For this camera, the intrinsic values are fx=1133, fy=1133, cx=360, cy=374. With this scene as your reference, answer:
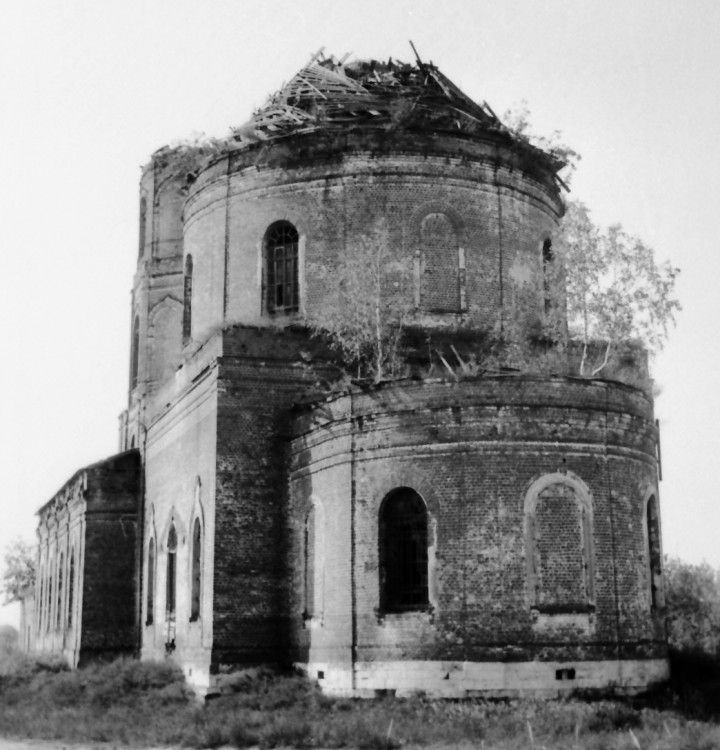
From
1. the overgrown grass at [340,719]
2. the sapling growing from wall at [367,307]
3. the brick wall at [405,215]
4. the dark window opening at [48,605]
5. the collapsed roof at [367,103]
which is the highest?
the collapsed roof at [367,103]

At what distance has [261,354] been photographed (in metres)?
21.8

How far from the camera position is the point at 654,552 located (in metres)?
19.6

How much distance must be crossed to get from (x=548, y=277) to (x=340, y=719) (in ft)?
→ 39.4

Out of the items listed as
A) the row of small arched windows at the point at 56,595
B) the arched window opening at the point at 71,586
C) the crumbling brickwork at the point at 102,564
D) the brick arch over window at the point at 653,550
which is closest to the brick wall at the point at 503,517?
the brick arch over window at the point at 653,550

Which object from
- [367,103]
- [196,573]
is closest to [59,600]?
[196,573]

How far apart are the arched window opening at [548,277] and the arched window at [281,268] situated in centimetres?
554

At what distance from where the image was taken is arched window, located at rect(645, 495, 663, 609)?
19.4 meters

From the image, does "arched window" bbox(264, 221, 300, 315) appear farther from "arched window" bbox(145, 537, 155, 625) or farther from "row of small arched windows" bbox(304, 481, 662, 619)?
"row of small arched windows" bbox(304, 481, 662, 619)

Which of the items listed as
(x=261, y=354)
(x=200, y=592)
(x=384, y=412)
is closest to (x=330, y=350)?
(x=261, y=354)

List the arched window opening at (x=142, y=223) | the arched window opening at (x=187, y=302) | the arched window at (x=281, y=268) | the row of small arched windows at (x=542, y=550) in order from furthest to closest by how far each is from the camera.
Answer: the arched window opening at (x=142, y=223)
the arched window opening at (x=187, y=302)
the arched window at (x=281, y=268)
the row of small arched windows at (x=542, y=550)

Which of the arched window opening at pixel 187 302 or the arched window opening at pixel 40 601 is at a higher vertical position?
the arched window opening at pixel 187 302

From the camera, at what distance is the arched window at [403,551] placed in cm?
1870

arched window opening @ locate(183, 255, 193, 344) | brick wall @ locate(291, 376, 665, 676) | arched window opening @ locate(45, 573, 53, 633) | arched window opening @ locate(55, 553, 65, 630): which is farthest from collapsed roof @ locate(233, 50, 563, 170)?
arched window opening @ locate(45, 573, 53, 633)

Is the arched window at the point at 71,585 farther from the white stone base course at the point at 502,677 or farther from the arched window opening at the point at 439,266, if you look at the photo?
the white stone base course at the point at 502,677
